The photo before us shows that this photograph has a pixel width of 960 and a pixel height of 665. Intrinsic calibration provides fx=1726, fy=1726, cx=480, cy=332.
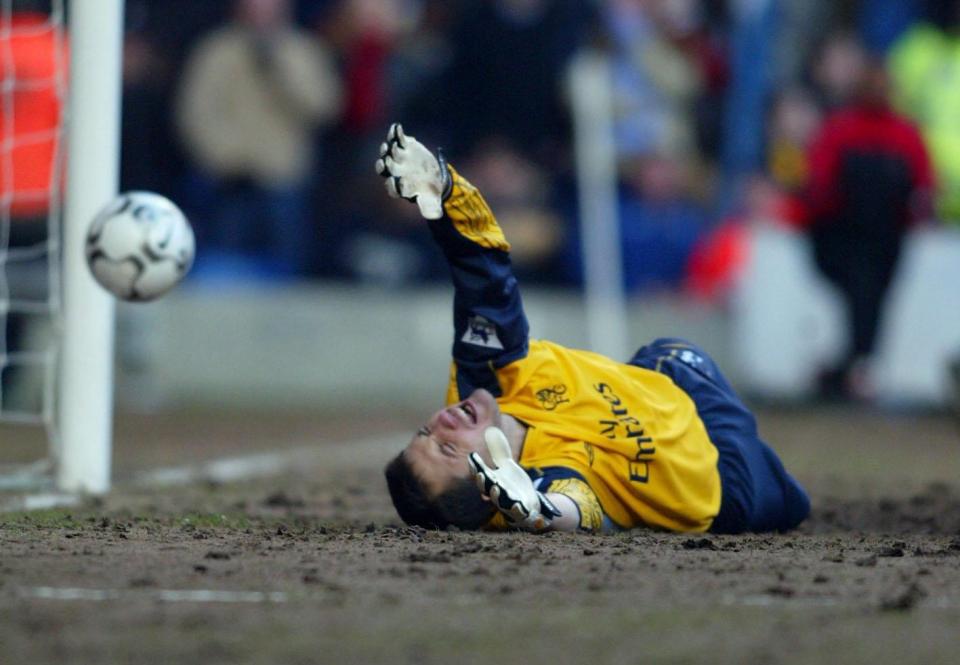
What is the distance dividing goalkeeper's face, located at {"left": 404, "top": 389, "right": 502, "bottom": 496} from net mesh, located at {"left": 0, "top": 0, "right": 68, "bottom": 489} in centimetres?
304

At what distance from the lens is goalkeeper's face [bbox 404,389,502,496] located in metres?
5.11

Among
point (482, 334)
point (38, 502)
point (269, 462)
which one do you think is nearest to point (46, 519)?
point (38, 502)

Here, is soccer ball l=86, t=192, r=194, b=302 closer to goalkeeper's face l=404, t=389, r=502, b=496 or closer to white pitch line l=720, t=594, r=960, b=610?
goalkeeper's face l=404, t=389, r=502, b=496

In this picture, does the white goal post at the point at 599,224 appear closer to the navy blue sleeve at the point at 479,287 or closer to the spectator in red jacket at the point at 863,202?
the spectator in red jacket at the point at 863,202

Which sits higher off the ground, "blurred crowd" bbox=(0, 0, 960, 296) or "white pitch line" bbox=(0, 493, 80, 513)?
"blurred crowd" bbox=(0, 0, 960, 296)

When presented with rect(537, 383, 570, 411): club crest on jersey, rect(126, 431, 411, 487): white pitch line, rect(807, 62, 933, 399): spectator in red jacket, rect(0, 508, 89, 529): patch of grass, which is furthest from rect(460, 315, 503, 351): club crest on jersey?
rect(807, 62, 933, 399): spectator in red jacket

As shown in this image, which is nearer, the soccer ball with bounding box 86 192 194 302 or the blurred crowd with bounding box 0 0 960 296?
the soccer ball with bounding box 86 192 194 302

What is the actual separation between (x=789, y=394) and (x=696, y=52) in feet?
9.16

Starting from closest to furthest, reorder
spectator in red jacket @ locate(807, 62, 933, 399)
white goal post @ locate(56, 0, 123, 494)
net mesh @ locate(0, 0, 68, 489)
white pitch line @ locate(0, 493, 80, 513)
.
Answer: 1. white pitch line @ locate(0, 493, 80, 513)
2. white goal post @ locate(56, 0, 123, 494)
3. net mesh @ locate(0, 0, 68, 489)
4. spectator in red jacket @ locate(807, 62, 933, 399)

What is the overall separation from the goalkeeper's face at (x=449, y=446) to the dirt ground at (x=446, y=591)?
0.18m

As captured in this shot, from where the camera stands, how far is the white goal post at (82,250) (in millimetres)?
6996

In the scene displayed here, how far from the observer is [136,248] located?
6492mm

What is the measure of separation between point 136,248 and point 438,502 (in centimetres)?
194

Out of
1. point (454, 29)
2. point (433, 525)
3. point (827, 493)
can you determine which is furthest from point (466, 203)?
point (454, 29)
